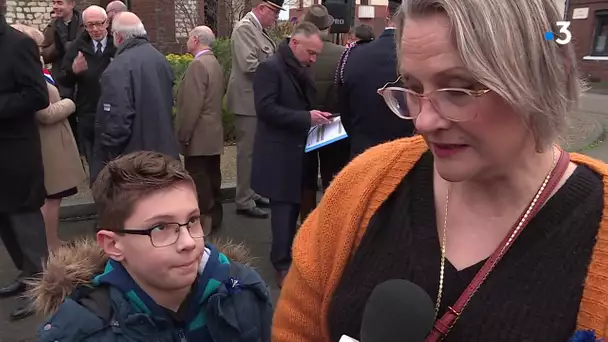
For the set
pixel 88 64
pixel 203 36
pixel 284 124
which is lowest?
pixel 284 124

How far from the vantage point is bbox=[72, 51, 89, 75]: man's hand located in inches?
199

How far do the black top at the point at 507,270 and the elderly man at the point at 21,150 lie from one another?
114 inches

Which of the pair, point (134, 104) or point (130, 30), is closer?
point (134, 104)

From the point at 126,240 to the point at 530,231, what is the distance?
3.84 feet

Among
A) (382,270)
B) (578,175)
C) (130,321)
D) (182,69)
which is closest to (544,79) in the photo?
(578,175)

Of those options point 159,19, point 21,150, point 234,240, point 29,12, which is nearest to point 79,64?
point 21,150

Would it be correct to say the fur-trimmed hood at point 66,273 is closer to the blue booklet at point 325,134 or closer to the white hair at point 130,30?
the blue booklet at point 325,134

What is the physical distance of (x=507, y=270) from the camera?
1152 mm

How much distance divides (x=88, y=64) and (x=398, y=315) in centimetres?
477

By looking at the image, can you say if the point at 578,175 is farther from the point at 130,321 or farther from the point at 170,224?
the point at 130,321

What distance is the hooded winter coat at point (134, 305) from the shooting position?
165 centimetres

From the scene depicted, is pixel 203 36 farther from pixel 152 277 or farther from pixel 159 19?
pixel 159 19

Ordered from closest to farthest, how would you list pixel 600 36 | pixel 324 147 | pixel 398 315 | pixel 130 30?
pixel 398 315
pixel 130 30
pixel 324 147
pixel 600 36

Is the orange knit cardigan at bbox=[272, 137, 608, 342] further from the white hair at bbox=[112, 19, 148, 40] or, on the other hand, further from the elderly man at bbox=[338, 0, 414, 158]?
the white hair at bbox=[112, 19, 148, 40]
